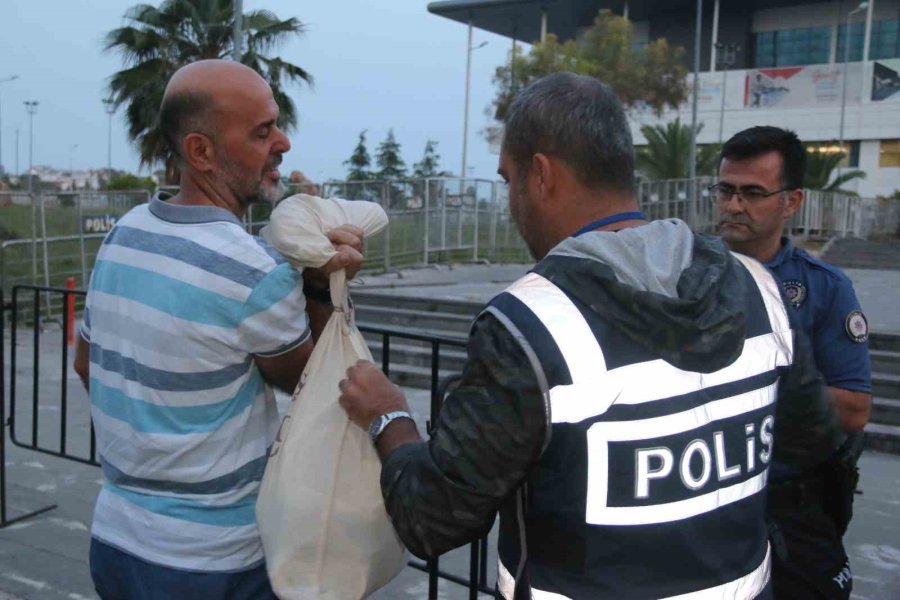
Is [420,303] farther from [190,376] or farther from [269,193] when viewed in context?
[190,376]

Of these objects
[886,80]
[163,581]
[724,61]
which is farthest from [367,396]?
[886,80]

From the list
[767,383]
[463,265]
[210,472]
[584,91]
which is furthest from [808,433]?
[463,265]

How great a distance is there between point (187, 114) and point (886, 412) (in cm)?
732

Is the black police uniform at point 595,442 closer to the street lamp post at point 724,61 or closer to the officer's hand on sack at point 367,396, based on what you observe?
the officer's hand on sack at point 367,396

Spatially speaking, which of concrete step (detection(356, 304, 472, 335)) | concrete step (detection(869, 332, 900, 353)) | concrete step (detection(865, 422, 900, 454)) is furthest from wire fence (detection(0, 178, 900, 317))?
concrete step (detection(865, 422, 900, 454))

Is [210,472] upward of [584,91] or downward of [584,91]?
downward

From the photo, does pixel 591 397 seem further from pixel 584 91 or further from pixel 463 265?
pixel 463 265

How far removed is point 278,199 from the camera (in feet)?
6.91

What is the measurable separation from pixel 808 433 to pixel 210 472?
1.34m

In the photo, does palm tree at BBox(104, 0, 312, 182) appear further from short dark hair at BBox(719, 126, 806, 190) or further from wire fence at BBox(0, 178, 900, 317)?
short dark hair at BBox(719, 126, 806, 190)

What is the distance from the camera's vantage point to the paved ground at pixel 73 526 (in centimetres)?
389

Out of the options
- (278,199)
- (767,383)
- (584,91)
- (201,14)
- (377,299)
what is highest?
(201,14)

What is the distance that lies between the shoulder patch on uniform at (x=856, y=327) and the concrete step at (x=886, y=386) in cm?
599

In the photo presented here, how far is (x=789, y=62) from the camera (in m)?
47.7
